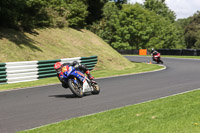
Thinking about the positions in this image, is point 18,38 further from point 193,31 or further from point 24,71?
point 193,31

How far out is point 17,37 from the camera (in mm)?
21906

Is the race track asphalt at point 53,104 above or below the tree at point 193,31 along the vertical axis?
below

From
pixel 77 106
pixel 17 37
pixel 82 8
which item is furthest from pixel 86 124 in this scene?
pixel 82 8

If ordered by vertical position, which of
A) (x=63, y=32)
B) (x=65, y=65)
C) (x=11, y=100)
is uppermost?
(x=63, y=32)

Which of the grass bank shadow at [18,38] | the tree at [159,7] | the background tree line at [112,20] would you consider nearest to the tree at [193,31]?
the background tree line at [112,20]

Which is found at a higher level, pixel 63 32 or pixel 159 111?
pixel 63 32

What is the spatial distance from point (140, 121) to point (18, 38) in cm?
1721

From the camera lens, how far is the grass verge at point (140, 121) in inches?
226

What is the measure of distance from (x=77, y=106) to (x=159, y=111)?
8.32ft

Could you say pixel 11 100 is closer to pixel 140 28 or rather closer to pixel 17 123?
pixel 17 123

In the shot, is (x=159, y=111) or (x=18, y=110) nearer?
(x=159, y=111)

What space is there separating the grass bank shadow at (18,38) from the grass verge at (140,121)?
14.8 metres

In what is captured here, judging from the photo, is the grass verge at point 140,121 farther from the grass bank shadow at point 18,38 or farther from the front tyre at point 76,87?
the grass bank shadow at point 18,38

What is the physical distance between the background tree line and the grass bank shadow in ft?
2.91
